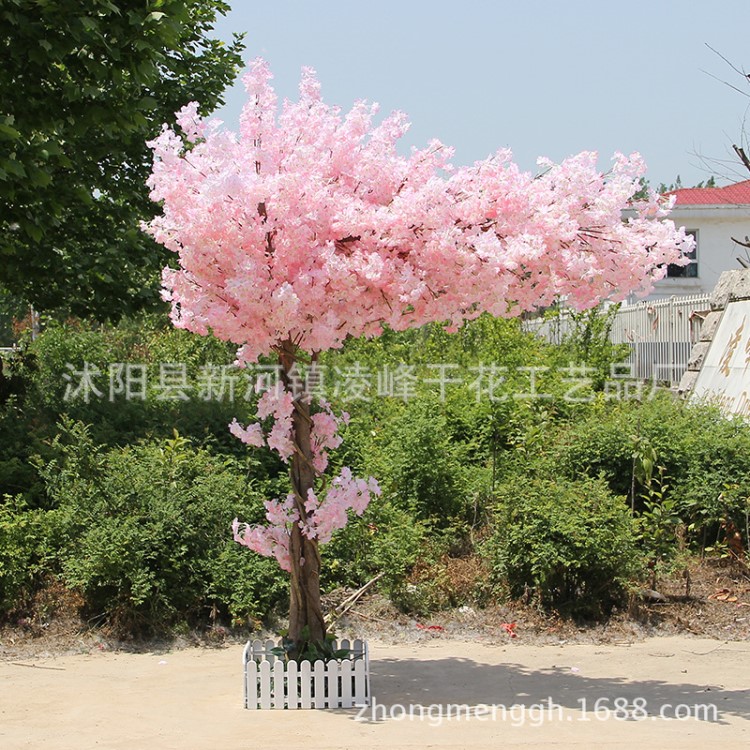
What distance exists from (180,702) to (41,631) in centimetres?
255

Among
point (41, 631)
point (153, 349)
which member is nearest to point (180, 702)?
point (41, 631)

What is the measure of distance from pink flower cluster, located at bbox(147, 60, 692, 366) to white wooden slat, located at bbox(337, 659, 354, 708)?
207 cm

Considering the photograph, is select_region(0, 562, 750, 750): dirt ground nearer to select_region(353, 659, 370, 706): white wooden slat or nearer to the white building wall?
select_region(353, 659, 370, 706): white wooden slat

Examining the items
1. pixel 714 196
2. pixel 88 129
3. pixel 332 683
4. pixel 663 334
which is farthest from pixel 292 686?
pixel 714 196

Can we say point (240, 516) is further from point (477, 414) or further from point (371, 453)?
point (477, 414)

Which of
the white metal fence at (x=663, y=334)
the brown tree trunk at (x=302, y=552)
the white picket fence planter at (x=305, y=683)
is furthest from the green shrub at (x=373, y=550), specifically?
the white metal fence at (x=663, y=334)

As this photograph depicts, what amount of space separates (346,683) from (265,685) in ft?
1.73

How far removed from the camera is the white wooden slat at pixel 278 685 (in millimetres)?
6930

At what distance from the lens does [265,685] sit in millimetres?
6949

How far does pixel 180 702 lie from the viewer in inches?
285

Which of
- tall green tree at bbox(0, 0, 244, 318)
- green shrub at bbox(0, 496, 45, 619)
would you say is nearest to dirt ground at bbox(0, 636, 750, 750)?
green shrub at bbox(0, 496, 45, 619)

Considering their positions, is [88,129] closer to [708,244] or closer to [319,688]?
[319,688]

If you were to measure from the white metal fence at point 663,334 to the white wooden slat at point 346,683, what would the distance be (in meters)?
10.7

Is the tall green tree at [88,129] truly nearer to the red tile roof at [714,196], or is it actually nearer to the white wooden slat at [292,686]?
the white wooden slat at [292,686]
